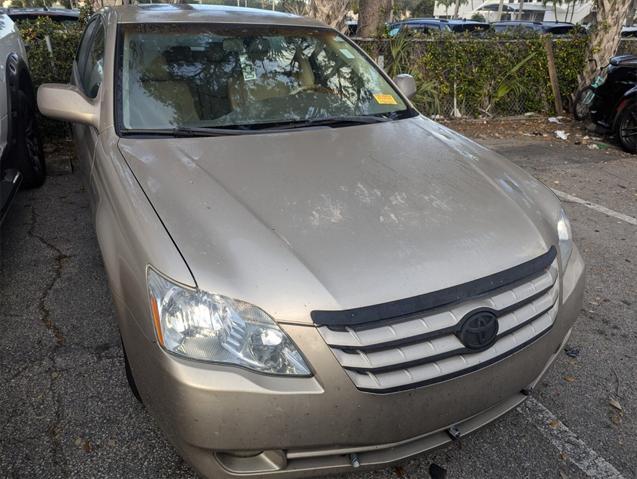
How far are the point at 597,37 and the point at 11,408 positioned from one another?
9.47m

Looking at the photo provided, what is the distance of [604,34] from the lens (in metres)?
8.28

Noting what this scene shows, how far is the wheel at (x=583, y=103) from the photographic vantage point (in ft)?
24.7

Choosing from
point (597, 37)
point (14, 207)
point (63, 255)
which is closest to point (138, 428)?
point (63, 255)

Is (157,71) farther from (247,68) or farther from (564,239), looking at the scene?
(564,239)

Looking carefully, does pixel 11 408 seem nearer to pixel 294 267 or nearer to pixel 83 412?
pixel 83 412

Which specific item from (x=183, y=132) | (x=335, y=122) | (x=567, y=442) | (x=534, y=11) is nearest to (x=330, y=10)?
(x=335, y=122)

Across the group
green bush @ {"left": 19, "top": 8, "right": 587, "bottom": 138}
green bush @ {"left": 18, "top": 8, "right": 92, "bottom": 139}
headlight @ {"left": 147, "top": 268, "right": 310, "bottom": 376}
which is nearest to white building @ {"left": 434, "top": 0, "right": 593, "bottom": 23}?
green bush @ {"left": 19, "top": 8, "right": 587, "bottom": 138}

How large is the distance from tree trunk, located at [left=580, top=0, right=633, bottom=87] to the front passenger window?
7.81 m

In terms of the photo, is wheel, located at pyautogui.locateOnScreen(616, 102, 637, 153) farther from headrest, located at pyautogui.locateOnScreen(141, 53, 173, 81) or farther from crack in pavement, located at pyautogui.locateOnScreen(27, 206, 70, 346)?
crack in pavement, located at pyautogui.locateOnScreen(27, 206, 70, 346)

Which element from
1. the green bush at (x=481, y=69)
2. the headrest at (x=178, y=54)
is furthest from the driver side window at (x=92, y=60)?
the green bush at (x=481, y=69)

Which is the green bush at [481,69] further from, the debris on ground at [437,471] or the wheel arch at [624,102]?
the debris on ground at [437,471]

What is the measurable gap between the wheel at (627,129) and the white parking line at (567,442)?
19.3ft

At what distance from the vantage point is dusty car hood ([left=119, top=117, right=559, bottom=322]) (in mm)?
1606

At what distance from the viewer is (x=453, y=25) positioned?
13.6m
